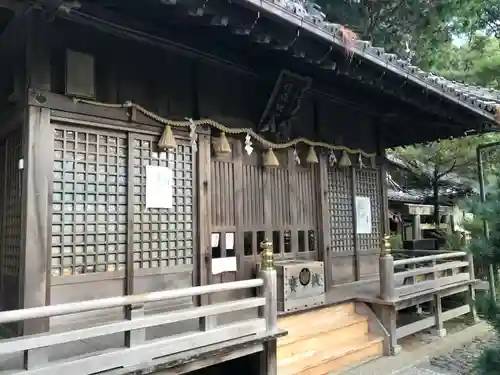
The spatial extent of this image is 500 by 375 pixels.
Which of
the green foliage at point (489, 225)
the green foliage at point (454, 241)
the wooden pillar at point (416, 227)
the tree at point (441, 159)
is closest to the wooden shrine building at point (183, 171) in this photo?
the green foliage at point (489, 225)

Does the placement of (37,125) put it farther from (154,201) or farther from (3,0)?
(154,201)

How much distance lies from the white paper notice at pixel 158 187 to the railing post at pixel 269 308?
1527mm

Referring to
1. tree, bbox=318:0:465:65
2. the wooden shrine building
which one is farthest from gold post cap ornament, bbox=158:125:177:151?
tree, bbox=318:0:465:65

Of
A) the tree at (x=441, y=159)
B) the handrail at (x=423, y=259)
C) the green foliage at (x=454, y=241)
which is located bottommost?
the handrail at (x=423, y=259)

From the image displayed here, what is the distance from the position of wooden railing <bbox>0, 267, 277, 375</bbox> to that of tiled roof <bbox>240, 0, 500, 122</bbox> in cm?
278

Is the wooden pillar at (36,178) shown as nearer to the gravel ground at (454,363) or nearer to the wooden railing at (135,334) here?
the wooden railing at (135,334)

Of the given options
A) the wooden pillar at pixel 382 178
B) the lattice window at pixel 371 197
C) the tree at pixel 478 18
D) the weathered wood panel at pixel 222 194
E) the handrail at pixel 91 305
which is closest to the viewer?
the handrail at pixel 91 305

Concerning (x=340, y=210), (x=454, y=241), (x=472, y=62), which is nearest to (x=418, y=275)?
(x=340, y=210)

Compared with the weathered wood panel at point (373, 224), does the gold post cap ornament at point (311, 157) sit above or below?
above

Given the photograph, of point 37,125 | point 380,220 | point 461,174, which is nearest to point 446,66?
point 461,174

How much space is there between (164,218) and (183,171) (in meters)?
0.72

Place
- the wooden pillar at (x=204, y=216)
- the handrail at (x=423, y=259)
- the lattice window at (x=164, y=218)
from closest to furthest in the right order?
the lattice window at (x=164, y=218), the wooden pillar at (x=204, y=216), the handrail at (x=423, y=259)

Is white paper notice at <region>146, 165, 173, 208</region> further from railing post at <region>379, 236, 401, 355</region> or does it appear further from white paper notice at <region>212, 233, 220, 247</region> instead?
railing post at <region>379, 236, 401, 355</region>

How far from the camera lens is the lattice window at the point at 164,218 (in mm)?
5352
